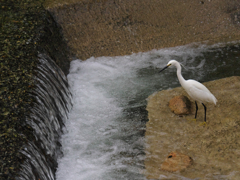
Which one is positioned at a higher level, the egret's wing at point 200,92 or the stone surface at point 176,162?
the egret's wing at point 200,92

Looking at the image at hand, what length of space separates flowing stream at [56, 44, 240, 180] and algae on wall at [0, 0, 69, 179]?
2.62ft

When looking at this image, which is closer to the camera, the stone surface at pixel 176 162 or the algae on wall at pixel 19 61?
→ the algae on wall at pixel 19 61

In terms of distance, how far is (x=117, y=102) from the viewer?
553 centimetres

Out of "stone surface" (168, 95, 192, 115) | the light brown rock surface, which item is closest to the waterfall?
the light brown rock surface

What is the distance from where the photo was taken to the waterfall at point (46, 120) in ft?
11.2

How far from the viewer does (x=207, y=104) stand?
16.8 ft

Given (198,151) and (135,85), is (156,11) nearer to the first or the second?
(135,85)

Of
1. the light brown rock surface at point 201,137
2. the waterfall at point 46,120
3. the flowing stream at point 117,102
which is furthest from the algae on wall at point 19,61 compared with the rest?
the light brown rock surface at point 201,137

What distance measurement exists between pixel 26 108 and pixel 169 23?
15.4 feet

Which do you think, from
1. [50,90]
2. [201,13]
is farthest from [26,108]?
[201,13]

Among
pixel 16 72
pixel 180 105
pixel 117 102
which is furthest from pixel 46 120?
pixel 180 105

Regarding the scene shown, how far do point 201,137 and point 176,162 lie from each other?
2.61ft

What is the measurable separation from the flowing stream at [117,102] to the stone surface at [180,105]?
1.70 feet

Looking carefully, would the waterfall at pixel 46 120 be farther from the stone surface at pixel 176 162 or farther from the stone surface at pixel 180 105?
the stone surface at pixel 180 105
